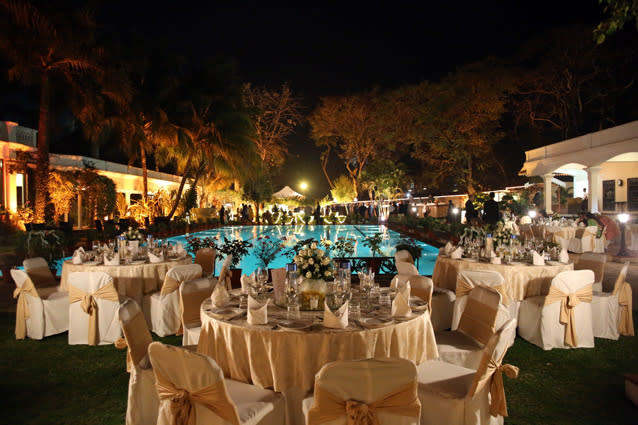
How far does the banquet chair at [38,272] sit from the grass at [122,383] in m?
0.87

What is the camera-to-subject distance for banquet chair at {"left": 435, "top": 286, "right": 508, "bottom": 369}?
11.0 feet

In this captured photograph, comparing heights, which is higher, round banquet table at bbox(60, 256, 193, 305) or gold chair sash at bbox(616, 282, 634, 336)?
round banquet table at bbox(60, 256, 193, 305)

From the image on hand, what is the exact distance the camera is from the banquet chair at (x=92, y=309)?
459 cm

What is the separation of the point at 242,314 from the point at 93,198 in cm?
1617

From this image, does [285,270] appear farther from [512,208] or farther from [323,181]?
[323,181]

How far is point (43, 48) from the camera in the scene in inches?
418

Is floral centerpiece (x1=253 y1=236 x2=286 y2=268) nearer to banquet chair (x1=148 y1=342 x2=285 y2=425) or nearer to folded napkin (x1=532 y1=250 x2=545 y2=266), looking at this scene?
folded napkin (x1=532 y1=250 x2=545 y2=266)

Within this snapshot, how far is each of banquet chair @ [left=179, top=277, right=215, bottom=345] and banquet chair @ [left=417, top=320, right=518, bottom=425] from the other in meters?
2.23

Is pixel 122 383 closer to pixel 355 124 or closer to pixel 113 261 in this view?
pixel 113 261

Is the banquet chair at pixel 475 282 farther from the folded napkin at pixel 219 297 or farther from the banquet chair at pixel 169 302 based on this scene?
the banquet chair at pixel 169 302

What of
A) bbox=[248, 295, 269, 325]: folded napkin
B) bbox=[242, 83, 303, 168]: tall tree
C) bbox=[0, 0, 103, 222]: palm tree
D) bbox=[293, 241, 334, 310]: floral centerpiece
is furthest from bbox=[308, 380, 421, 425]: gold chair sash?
bbox=[242, 83, 303, 168]: tall tree

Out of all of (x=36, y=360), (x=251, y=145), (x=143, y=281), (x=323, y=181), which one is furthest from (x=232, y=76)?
(x=323, y=181)

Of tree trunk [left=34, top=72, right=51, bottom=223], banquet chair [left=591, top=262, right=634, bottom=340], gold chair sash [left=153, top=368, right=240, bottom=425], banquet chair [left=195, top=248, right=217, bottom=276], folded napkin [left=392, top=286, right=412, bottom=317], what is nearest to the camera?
gold chair sash [left=153, top=368, right=240, bottom=425]

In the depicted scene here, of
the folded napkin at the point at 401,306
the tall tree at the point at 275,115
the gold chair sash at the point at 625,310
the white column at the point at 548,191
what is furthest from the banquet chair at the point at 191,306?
the tall tree at the point at 275,115
